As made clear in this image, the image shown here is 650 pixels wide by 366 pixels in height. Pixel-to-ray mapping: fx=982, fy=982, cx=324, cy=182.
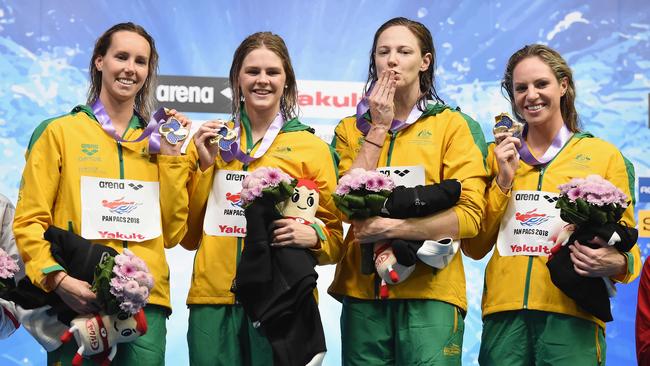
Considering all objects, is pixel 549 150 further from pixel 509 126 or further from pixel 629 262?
pixel 629 262

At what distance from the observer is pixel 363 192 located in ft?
11.3

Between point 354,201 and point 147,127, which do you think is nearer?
point 354,201

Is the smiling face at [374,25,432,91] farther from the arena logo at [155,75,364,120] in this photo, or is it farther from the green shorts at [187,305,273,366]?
the arena logo at [155,75,364,120]

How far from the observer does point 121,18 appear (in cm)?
555

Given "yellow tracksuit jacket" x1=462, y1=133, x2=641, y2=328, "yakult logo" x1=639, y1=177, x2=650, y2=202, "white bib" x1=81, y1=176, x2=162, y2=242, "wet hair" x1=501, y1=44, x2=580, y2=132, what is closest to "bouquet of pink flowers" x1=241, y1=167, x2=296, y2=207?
"white bib" x1=81, y1=176, x2=162, y2=242

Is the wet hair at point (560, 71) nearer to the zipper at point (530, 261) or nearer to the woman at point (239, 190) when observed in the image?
the zipper at point (530, 261)

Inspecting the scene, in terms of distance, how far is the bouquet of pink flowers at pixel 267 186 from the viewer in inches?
133

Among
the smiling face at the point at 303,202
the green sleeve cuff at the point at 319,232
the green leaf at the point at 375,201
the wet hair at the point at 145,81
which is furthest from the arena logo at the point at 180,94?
the green leaf at the point at 375,201

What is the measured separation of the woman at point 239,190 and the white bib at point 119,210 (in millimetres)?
140

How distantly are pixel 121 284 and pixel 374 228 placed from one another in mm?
889

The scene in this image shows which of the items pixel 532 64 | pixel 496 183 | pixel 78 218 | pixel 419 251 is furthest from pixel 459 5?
pixel 78 218

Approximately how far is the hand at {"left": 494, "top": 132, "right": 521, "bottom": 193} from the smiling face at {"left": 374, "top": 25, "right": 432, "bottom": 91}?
0.41 metres

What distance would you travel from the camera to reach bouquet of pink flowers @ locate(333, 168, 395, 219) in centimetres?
341

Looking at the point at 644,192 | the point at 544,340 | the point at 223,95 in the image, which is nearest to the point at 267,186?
the point at 544,340
